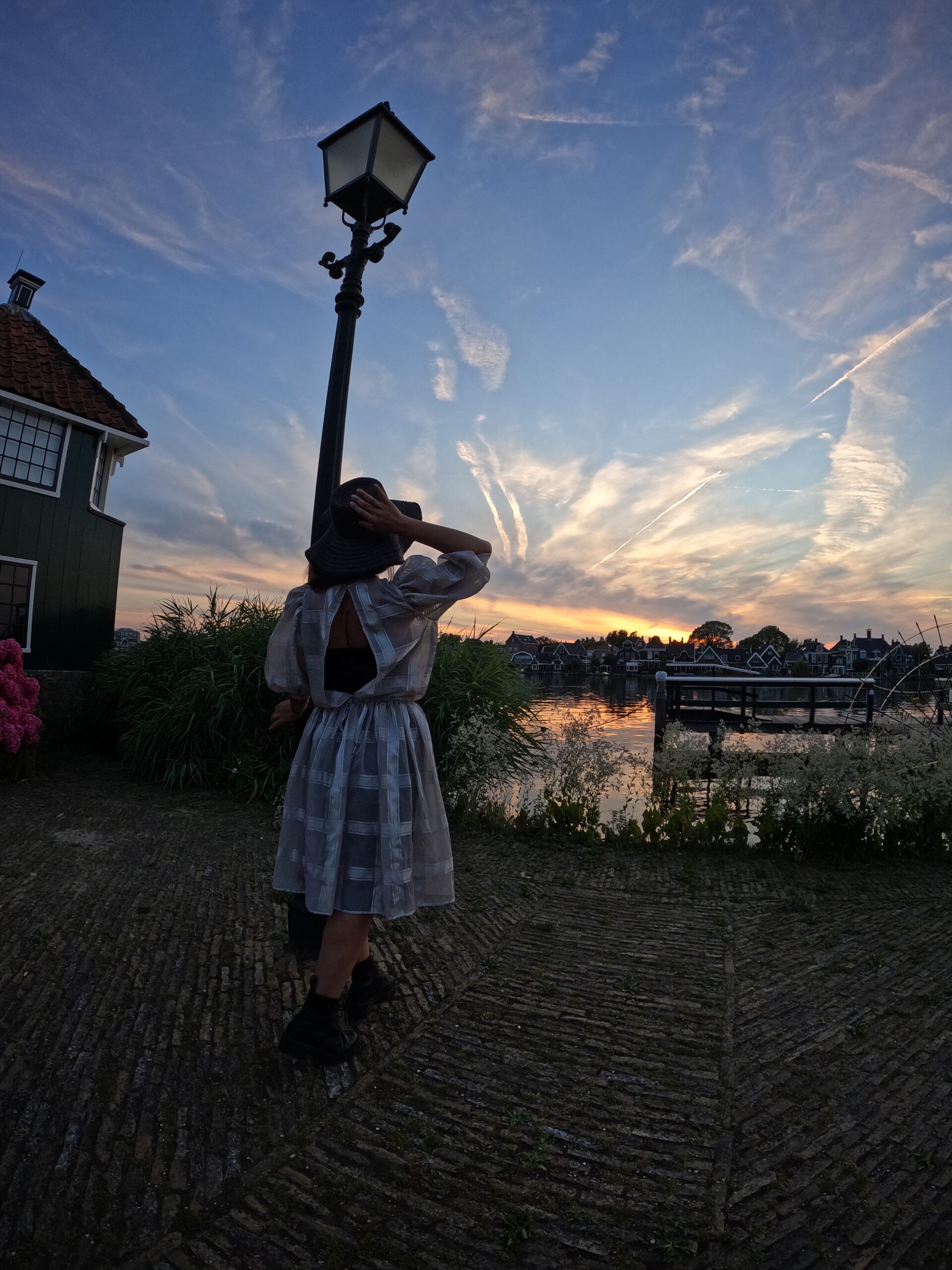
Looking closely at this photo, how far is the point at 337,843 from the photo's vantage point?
2.33m

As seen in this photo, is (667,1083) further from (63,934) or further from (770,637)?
(770,637)

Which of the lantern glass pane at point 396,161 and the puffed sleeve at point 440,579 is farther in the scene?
the lantern glass pane at point 396,161

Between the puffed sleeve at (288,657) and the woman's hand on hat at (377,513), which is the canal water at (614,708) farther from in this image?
the woman's hand on hat at (377,513)

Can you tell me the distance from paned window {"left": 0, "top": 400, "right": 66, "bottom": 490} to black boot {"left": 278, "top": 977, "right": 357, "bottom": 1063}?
33.8 feet

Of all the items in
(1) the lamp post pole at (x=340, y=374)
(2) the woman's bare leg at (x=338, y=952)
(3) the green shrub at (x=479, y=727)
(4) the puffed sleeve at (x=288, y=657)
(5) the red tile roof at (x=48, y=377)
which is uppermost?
(5) the red tile roof at (x=48, y=377)

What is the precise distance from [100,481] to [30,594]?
2500mm

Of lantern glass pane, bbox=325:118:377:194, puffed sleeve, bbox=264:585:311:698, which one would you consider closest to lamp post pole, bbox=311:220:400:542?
lantern glass pane, bbox=325:118:377:194

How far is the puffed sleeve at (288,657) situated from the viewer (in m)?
2.58

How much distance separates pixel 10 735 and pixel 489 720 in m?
4.86

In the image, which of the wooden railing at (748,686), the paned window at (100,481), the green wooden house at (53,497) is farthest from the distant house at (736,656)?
the green wooden house at (53,497)

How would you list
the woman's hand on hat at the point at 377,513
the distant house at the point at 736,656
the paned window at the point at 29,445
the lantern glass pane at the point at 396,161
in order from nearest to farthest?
the woman's hand on hat at the point at 377,513 → the lantern glass pane at the point at 396,161 → the paned window at the point at 29,445 → the distant house at the point at 736,656

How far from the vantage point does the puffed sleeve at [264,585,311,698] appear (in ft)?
8.46

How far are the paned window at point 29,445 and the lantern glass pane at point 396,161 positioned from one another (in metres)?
8.62

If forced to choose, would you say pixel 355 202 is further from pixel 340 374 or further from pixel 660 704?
pixel 660 704
